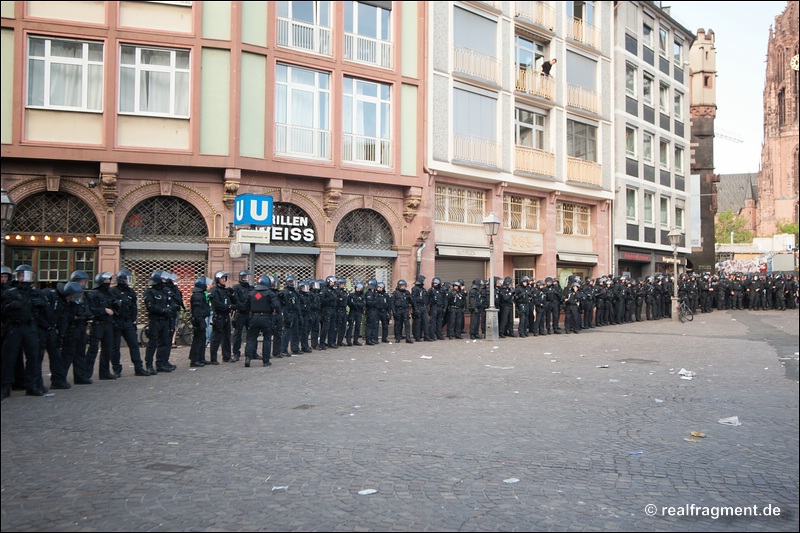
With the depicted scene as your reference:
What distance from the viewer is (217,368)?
43.5 ft

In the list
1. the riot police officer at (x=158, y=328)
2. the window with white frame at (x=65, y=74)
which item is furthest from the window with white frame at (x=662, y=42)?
the riot police officer at (x=158, y=328)

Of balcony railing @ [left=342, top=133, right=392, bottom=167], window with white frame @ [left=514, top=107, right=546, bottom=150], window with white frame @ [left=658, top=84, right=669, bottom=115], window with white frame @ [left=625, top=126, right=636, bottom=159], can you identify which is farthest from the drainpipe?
window with white frame @ [left=658, top=84, right=669, bottom=115]

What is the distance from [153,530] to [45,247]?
16271 mm

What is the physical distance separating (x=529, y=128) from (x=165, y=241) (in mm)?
16782

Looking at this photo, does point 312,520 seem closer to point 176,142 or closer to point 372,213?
point 176,142

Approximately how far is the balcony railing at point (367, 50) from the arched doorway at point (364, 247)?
5.20 metres

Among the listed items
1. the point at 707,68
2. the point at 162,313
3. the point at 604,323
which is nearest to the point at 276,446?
the point at 162,313

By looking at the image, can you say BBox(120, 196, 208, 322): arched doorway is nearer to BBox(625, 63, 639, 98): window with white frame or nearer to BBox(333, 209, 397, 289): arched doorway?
BBox(333, 209, 397, 289): arched doorway

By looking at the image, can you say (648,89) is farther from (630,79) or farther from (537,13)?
(537,13)

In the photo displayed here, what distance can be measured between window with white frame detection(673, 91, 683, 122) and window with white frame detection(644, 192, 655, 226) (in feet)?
21.7

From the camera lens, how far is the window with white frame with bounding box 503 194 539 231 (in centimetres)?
2852

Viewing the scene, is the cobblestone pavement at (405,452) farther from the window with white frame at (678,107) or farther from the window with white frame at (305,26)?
the window with white frame at (678,107)

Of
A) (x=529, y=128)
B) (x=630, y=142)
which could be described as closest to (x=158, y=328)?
(x=529, y=128)

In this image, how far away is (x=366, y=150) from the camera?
23.3m
